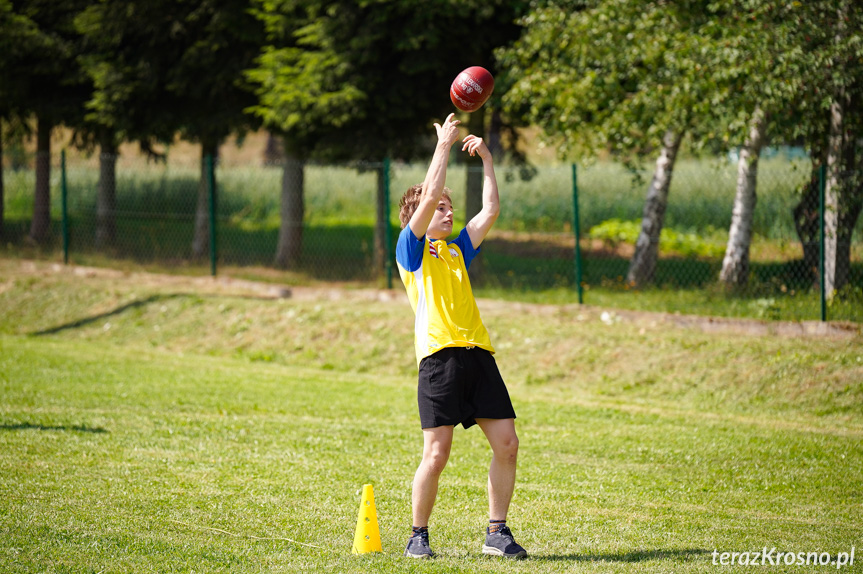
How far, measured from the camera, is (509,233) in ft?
58.3

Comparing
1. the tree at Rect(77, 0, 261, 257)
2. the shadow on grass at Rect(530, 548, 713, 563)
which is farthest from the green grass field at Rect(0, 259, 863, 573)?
the tree at Rect(77, 0, 261, 257)

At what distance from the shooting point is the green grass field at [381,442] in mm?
4914

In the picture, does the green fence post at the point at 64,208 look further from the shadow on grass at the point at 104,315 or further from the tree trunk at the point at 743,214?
the tree trunk at the point at 743,214

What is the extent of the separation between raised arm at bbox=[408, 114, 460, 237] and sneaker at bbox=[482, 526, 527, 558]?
1659 millimetres

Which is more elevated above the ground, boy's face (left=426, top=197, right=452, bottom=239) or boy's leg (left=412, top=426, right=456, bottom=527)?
boy's face (left=426, top=197, right=452, bottom=239)

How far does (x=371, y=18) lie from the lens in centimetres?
1477

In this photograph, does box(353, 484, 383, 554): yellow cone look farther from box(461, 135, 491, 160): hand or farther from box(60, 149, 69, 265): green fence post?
box(60, 149, 69, 265): green fence post

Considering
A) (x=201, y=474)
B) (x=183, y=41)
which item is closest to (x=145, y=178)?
(x=183, y=41)

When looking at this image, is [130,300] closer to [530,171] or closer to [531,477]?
[530,171]

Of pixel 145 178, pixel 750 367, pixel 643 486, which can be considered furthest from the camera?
pixel 145 178

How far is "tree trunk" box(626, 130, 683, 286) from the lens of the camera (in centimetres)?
1395

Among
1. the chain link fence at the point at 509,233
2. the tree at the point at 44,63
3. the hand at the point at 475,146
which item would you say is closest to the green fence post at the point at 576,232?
the chain link fence at the point at 509,233

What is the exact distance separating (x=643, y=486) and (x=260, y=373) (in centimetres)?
613

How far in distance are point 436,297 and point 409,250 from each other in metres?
0.29
